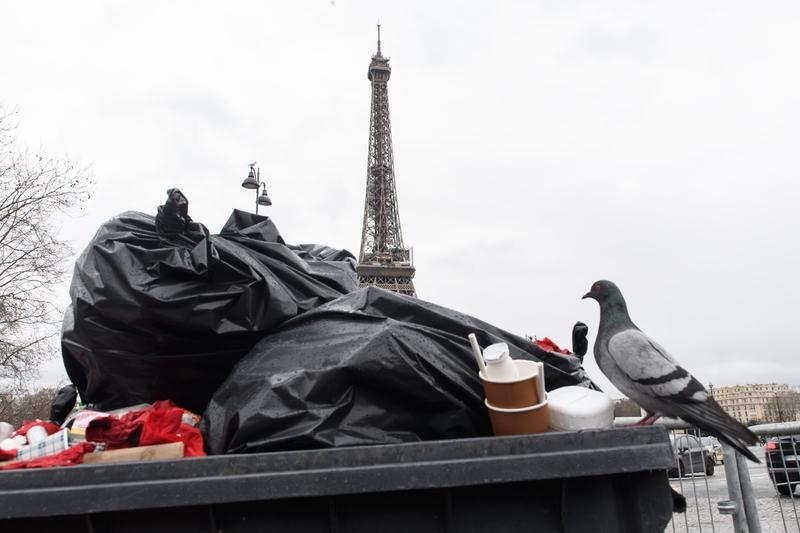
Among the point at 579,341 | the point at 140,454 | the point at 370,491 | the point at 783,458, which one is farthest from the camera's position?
the point at 783,458

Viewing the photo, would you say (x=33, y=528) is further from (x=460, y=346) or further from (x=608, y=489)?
(x=608, y=489)

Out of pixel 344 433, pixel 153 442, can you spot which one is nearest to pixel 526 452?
pixel 344 433

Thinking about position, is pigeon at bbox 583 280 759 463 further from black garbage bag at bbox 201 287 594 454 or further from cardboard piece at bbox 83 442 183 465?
cardboard piece at bbox 83 442 183 465

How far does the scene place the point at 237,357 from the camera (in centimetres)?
217

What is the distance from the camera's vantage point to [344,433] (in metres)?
1.70

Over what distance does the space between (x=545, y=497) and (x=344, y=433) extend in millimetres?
617

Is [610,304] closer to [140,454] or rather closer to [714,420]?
[714,420]

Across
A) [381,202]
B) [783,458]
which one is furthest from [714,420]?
[381,202]

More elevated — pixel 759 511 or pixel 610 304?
pixel 610 304

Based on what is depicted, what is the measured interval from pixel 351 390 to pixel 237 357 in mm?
619

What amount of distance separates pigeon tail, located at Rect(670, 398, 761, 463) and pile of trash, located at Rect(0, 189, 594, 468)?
0.47 m

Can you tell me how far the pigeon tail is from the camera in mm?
1713

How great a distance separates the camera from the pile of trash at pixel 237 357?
173 centimetres

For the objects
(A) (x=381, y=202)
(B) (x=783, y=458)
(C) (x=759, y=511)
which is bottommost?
(C) (x=759, y=511)
